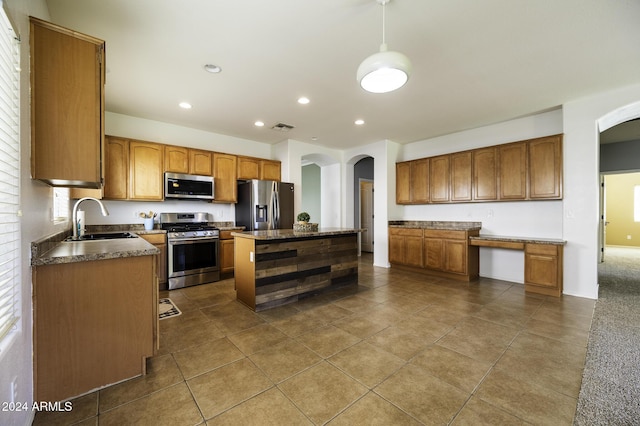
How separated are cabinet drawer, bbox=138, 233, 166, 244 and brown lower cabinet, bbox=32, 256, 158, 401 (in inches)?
95.4

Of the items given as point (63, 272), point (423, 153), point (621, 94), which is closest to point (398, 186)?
point (423, 153)

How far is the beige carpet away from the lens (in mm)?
1582

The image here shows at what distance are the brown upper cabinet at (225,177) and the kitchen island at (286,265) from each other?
5.78ft

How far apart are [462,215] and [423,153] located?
1556mm

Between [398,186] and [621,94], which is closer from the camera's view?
[621,94]

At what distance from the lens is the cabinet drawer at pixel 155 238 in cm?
402

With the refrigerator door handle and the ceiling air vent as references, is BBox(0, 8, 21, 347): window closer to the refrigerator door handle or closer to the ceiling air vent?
the ceiling air vent

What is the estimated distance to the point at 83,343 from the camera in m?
1.71

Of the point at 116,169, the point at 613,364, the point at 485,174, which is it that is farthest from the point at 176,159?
the point at 613,364

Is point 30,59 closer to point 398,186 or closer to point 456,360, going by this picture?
point 456,360

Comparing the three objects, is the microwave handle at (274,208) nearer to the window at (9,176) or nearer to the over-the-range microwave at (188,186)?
the over-the-range microwave at (188,186)

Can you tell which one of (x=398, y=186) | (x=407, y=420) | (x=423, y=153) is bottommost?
(x=407, y=420)

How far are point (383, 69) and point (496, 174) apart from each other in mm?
3613

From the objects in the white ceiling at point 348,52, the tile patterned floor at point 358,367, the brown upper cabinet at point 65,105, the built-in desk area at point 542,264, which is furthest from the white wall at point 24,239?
the built-in desk area at point 542,264
